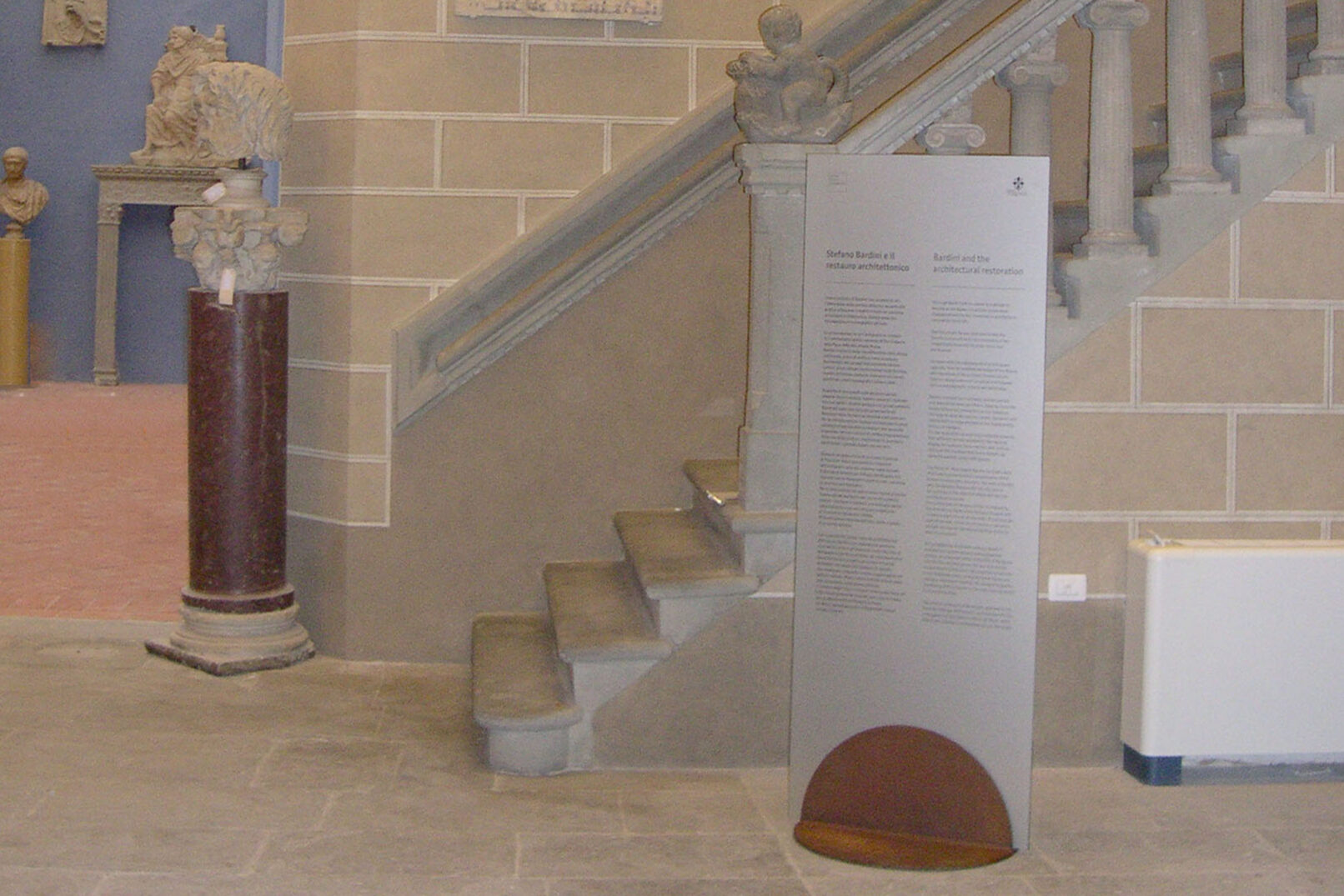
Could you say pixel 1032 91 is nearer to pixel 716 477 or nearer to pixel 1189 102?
pixel 1189 102

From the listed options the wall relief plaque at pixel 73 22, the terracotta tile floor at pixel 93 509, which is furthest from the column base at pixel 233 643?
the wall relief plaque at pixel 73 22

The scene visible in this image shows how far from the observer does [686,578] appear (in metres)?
4.22

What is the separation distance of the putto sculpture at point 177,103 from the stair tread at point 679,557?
9526mm

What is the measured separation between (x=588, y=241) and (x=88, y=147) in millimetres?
10256

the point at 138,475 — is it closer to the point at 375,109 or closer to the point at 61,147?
the point at 375,109

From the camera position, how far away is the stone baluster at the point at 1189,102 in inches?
161

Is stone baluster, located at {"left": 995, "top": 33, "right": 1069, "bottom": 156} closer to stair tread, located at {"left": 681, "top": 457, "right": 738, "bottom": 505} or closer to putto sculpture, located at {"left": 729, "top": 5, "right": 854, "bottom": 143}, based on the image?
putto sculpture, located at {"left": 729, "top": 5, "right": 854, "bottom": 143}

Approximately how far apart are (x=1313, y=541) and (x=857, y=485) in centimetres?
132

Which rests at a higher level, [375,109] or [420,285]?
[375,109]

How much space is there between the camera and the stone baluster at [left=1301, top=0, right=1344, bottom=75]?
4.13 metres

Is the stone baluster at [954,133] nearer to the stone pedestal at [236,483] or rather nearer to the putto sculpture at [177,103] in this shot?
the stone pedestal at [236,483]

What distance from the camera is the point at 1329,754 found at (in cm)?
412

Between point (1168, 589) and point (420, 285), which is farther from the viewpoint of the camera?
point (420, 285)

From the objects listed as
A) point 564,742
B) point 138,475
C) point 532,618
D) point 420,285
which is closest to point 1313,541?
point 564,742
